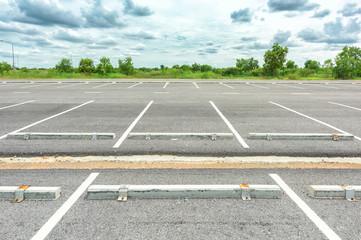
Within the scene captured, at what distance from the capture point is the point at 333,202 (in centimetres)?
310

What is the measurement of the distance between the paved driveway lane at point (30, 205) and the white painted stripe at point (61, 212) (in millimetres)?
50

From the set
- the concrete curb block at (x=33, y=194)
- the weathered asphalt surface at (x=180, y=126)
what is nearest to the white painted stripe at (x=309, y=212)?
the weathered asphalt surface at (x=180, y=126)

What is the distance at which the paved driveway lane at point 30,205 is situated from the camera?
256 cm

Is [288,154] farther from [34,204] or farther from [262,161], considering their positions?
[34,204]

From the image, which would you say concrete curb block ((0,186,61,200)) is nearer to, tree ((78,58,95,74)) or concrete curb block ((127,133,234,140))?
concrete curb block ((127,133,234,140))

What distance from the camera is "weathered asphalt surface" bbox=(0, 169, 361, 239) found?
8.18ft

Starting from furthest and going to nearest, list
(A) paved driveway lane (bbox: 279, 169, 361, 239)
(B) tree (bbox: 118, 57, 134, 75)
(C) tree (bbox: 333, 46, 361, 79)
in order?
1. (B) tree (bbox: 118, 57, 134, 75)
2. (C) tree (bbox: 333, 46, 361, 79)
3. (A) paved driveway lane (bbox: 279, 169, 361, 239)

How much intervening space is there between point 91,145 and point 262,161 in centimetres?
344

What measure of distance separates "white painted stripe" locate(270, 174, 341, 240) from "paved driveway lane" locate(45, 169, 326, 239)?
8cm

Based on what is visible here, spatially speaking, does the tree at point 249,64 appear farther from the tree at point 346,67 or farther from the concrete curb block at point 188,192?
the concrete curb block at point 188,192

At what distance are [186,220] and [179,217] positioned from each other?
0.32 feet

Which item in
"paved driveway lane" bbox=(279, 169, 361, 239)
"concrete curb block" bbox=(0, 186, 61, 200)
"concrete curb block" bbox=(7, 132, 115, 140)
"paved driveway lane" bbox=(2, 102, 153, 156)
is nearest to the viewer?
"paved driveway lane" bbox=(279, 169, 361, 239)

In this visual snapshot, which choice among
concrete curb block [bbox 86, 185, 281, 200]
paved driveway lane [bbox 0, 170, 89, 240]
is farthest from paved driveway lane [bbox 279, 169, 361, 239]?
Result: paved driveway lane [bbox 0, 170, 89, 240]

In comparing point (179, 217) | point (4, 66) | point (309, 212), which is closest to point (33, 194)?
point (179, 217)
